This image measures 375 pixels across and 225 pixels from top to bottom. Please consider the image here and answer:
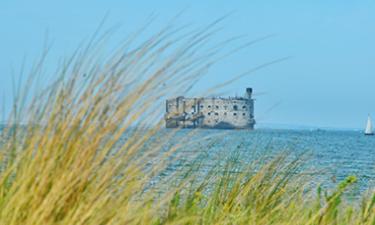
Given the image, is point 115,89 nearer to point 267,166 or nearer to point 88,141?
point 88,141

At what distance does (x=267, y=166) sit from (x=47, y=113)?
1.42 metres

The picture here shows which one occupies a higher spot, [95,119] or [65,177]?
[95,119]

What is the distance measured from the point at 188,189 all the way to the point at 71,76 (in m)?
1.38

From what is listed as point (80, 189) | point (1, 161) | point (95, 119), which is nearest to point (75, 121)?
point (95, 119)

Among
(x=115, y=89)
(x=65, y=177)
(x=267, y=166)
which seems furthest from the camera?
(x=267, y=166)

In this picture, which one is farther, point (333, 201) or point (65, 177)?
point (333, 201)

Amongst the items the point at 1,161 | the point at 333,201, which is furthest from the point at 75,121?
the point at 333,201

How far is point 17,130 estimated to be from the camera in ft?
8.95

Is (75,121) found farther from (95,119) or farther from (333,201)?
(333,201)

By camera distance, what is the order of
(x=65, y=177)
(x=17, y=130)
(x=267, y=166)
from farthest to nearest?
(x=267, y=166) < (x=17, y=130) < (x=65, y=177)

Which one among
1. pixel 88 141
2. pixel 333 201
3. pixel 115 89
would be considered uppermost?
pixel 115 89

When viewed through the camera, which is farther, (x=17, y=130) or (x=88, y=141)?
(x=17, y=130)

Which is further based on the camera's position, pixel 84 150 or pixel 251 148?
pixel 251 148

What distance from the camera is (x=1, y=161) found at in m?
2.73
